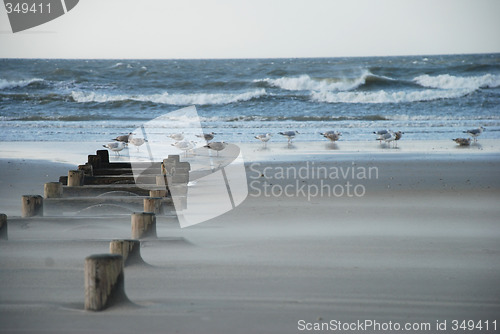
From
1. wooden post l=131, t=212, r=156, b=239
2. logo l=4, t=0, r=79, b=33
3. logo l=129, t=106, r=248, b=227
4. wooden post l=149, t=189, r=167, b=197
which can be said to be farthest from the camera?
logo l=4, t=0, r=79, b=33

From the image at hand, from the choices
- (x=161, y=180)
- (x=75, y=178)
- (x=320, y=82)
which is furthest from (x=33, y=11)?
(x=161, y=180)

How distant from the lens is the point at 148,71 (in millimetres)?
39375

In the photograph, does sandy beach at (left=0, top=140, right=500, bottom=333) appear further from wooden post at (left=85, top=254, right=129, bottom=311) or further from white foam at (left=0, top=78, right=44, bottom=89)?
white foam at (left=0, top=78, right=44, bottom=89)

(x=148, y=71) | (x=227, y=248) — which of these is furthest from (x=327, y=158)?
(x=148, y=71)

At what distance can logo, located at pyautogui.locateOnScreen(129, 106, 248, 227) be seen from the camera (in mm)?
7559

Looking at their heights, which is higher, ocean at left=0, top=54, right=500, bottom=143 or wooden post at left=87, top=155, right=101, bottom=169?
wooden post at left=87, top=155, right=101, bottom=169

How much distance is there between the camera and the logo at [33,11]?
1054 inches

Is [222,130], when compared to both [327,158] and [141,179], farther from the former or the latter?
[141,179]

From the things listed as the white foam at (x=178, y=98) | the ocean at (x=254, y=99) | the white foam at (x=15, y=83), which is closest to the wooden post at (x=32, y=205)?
the ocean at (x=254, y=99)

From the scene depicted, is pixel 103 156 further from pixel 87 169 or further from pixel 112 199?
pixel 112 199

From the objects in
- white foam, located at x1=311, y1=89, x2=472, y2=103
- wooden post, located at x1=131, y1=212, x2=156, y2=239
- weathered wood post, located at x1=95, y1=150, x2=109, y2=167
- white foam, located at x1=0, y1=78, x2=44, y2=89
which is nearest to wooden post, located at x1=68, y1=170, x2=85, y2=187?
weathered wood post, located at x1=95, y1=150, x2=109, y2=167

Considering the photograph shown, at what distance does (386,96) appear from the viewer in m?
30.5

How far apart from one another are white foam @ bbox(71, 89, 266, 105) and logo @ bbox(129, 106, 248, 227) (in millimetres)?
12084

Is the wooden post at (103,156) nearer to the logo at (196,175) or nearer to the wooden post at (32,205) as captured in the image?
the logo at (196,175)
